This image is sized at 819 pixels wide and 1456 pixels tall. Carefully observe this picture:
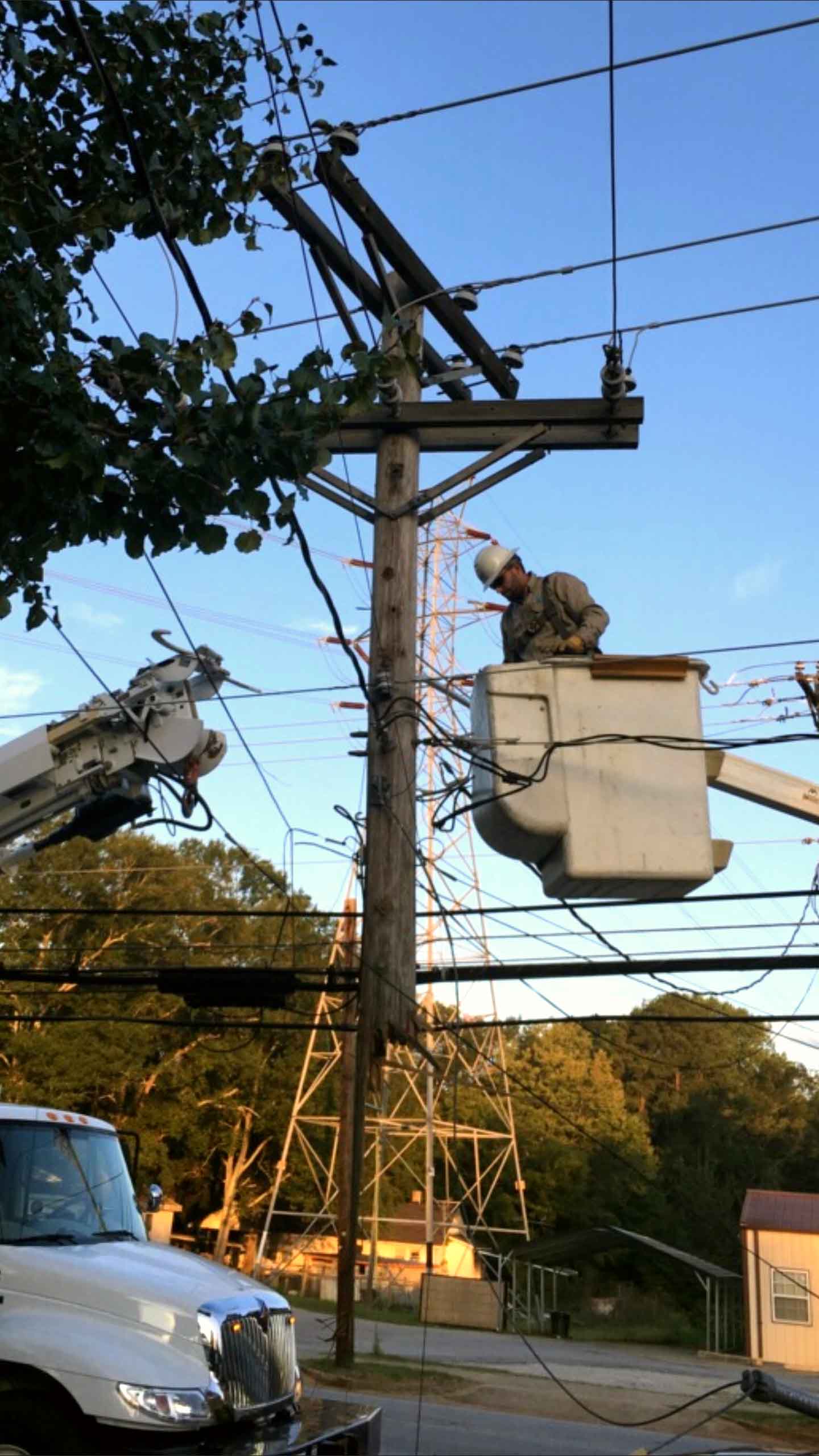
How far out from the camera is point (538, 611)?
842 cm

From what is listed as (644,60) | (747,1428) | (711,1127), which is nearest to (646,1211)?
(711,1127)

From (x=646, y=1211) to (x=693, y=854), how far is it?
145ft

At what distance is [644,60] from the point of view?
8211mm

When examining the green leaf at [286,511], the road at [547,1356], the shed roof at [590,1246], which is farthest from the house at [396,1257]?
the green leaf at [286,511]

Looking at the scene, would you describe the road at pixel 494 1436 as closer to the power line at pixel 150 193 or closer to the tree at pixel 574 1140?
the power line at pixel 150 193

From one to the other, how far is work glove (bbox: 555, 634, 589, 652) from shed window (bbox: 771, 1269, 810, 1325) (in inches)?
997

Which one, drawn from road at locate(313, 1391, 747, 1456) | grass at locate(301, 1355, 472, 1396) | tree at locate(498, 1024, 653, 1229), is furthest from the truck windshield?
tree at locate(498, 1024, 653, 1229)

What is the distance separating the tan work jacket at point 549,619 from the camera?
8195 millimetres

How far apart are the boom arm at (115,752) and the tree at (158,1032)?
1035 inches

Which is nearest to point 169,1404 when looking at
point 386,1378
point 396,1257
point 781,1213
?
point 386,1378

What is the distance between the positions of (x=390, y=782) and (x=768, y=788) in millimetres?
2366

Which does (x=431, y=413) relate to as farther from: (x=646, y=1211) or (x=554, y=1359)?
(x=646, y=1211)

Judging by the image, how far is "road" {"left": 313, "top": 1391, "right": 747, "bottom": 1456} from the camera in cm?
1303

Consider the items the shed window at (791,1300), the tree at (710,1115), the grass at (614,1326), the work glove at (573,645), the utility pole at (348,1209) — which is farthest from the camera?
the tree at (710,1115)
